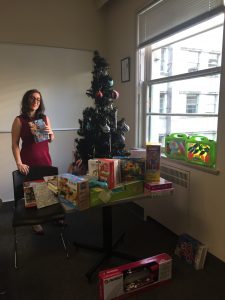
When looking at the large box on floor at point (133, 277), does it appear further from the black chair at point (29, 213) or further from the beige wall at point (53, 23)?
the beige wall at point (53, 23)

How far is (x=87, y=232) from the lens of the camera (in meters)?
2.75

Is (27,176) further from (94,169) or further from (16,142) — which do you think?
(94,169)

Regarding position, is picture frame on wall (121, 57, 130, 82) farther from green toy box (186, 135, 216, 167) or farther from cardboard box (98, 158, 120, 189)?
cardboard box (98, 158, 120, 189)

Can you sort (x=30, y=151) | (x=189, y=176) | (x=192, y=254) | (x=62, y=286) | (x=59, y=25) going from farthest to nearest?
1. (x=59, y=25)
2. (x=30, y=151)
3. (x=189, y=176)
4. (x=192, y=254)
5. (x=62, y=286)

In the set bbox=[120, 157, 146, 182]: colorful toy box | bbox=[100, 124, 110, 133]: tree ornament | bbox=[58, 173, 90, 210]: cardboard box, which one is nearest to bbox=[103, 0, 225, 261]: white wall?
bbox=[120, 157, 146, 182]: colorful toy box

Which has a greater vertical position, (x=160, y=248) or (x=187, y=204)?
(x=187, y=204)

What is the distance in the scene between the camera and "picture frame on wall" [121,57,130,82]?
10.9 ft

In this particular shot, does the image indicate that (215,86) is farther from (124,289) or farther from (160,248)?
(124,289)

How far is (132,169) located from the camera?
6.60 ft

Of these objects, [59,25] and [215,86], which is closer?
[215,86]

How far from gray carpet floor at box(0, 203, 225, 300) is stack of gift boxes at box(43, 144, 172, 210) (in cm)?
69

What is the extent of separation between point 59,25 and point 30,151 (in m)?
2.02

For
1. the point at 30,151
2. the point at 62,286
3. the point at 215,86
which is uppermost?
the point at 215,86

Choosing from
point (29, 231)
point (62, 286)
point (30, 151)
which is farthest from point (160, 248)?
point (30, 151)
